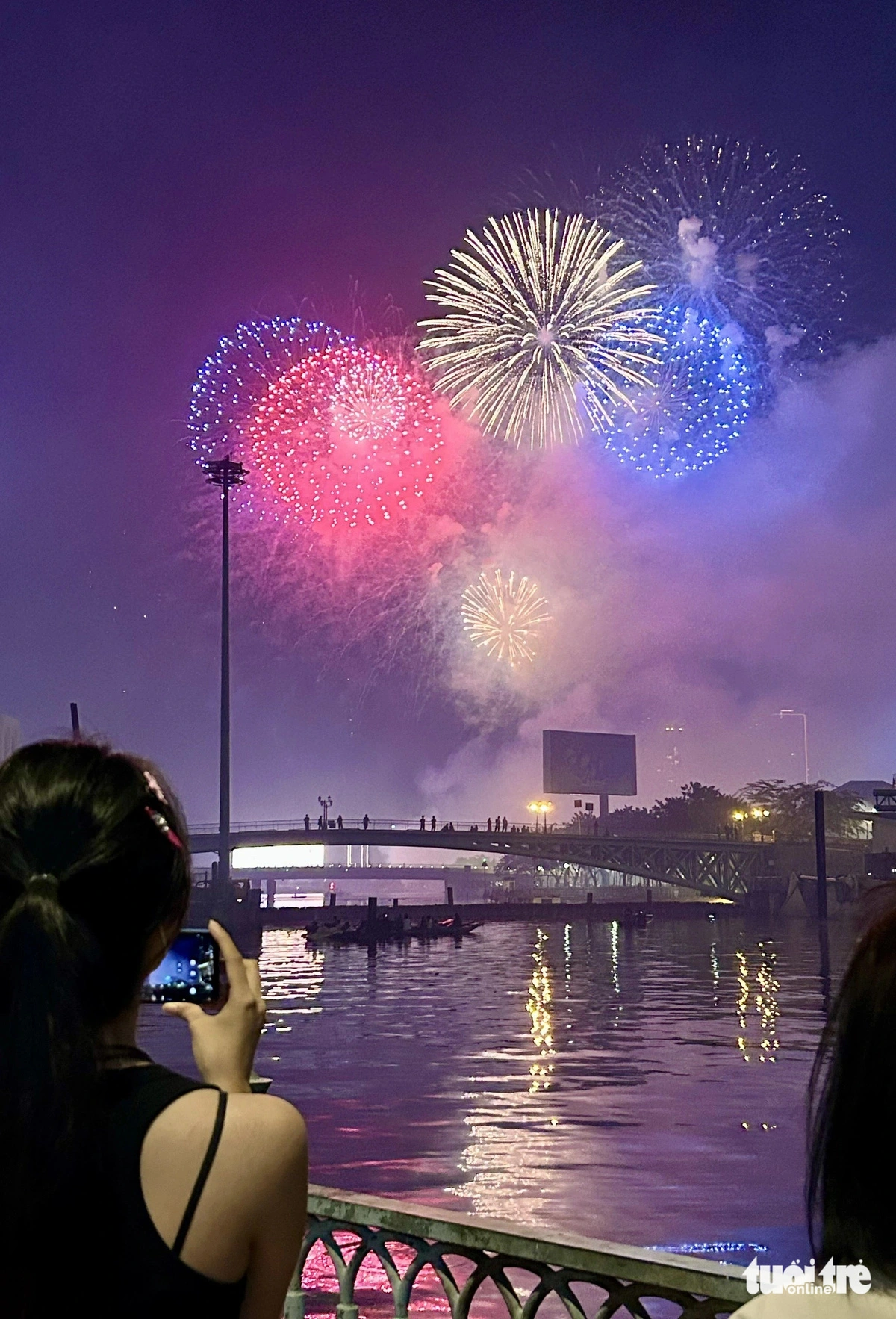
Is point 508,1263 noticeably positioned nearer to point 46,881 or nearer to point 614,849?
point 46,881

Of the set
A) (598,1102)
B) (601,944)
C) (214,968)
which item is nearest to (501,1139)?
(598,1102)

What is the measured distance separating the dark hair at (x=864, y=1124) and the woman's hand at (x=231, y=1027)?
0.87 m

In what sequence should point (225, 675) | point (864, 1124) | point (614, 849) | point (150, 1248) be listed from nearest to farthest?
point (864, 1124) < point (150, 1248) < point (225, 675) < point (614, 849)

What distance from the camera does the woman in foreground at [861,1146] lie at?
1.62m

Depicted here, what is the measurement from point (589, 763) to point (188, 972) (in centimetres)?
14392

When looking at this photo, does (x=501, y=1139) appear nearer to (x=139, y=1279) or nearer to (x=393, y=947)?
(x=139, y=1279)

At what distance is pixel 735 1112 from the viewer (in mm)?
25047

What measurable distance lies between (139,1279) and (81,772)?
70 cm

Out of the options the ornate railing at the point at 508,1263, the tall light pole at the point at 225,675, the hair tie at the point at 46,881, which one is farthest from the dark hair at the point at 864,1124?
the tall light pole at the point at 225,675

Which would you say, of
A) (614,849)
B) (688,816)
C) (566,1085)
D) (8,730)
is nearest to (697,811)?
(688,816)

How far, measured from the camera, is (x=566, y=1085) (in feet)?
92.9

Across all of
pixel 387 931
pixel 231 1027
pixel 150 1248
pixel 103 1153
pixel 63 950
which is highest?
pixel 63 950

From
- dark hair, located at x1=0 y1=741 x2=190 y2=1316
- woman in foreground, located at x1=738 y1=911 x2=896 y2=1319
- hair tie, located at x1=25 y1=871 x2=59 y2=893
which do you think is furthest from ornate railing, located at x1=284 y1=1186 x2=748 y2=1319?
hair tie, located at x1=25 y1=871 x2=59 y2=893

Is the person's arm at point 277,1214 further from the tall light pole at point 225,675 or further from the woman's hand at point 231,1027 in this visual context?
the tall light pole at point 225,675
